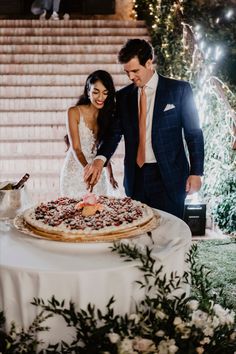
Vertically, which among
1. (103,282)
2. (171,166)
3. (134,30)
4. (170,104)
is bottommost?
(103,282)

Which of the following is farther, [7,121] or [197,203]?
[7,121]

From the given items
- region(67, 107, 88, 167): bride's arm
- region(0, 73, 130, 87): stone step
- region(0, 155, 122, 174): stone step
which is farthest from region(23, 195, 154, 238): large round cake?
region(0, 73, 130, 87): stone step

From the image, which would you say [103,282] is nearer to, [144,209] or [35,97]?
[144,209]

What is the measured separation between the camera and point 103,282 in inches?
67.6

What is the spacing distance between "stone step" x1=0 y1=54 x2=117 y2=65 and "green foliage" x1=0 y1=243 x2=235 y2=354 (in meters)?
5.82

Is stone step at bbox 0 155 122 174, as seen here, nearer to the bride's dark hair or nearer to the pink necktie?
the bride's dark hair

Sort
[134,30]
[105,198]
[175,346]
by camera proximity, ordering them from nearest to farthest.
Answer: [175,346] < [105,198] < [134,30]

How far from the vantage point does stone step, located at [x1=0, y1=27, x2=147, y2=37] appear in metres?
7.94

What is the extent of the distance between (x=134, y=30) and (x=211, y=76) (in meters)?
3.80

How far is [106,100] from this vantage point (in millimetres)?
3561

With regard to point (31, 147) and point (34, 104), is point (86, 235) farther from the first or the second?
point (34, 104)

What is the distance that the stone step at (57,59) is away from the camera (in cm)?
724

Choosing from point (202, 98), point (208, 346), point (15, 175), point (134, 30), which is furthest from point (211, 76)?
point (134, 30)

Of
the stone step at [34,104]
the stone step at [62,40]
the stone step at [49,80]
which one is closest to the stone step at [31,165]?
the stone step at [34,104]
